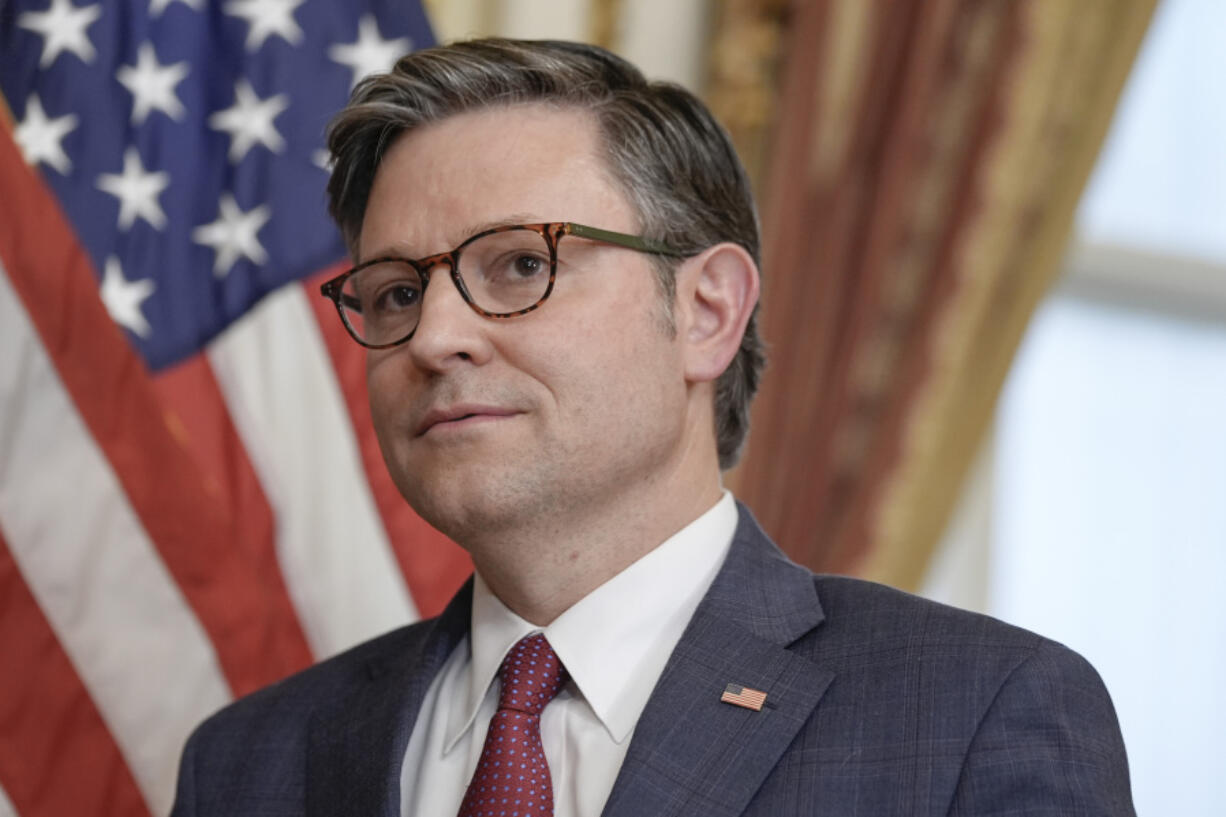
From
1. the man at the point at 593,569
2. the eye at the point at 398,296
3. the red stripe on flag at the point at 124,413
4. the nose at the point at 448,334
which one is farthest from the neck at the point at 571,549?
the red stripe on flag at the point at 124,413

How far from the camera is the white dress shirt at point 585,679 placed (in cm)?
184

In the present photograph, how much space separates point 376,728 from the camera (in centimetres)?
202

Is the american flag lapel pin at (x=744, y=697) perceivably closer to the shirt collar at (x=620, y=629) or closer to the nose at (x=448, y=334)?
the shirt collar at (x=620, y=629)

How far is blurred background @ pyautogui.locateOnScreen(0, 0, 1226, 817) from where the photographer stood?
2711mm

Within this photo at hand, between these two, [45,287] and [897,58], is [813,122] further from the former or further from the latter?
[45,287]

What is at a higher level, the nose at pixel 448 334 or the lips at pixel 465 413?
the nose at pixel 448 334

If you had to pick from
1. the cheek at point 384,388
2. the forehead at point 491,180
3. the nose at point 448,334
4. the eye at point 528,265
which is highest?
the forehead at point 491,180

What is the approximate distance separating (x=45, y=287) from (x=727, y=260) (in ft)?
A: 4.51

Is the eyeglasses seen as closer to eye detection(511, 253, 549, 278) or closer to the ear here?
eye detection(511, 253, 549, 278)

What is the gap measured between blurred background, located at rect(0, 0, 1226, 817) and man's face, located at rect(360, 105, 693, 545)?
97 cm

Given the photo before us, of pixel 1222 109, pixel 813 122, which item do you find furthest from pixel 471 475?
pixel 1222 109

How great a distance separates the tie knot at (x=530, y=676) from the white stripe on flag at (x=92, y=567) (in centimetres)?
106

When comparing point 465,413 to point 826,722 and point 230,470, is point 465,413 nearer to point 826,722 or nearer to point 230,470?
point 826,722

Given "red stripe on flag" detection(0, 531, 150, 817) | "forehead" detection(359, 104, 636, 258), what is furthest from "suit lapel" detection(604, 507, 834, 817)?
"red stripe on flag" detection(0, 531, 150, 817)
